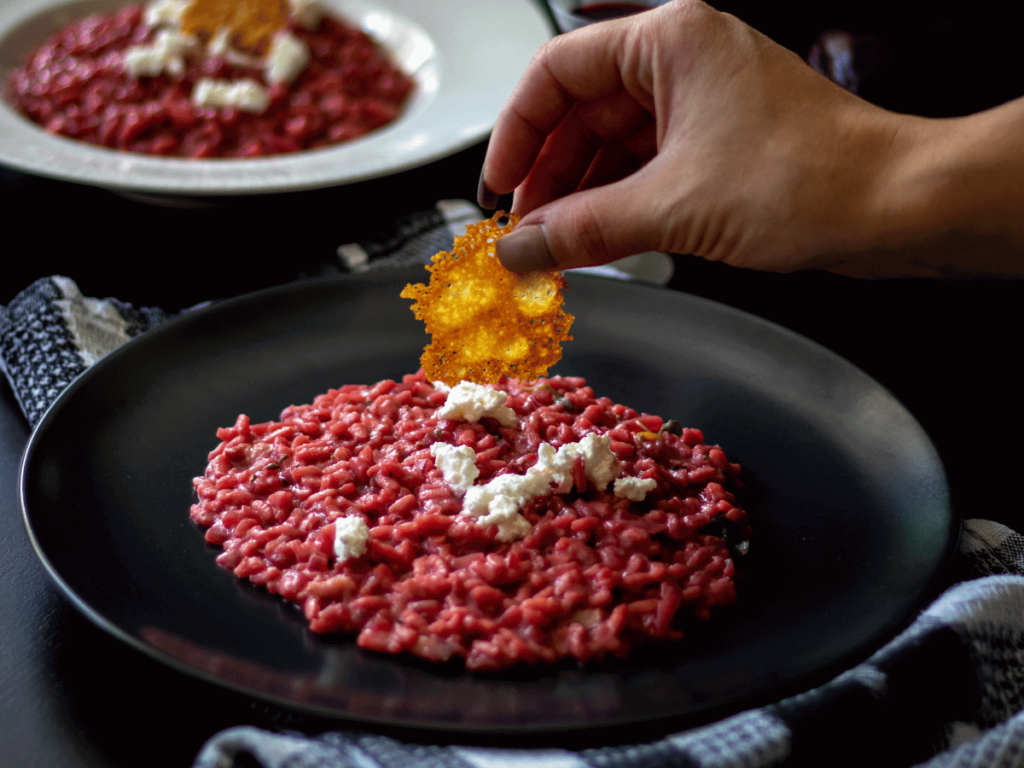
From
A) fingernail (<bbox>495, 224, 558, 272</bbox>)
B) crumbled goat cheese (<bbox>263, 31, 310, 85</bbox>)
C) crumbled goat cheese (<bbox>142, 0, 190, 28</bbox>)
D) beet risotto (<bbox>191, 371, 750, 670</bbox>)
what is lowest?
beet risotto (<bbox>191, 371, 750, 670</bbox>)

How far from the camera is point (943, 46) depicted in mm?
2902

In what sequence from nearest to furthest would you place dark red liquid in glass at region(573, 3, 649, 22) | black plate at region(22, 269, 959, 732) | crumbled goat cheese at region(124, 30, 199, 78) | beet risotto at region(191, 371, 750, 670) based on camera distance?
black plate at region(22, 269, 959, 732) < beet risotto at region(191, 371, 750, 670) < dark red liquid in glass at region(573, 3, 649, 22) < crumbled goat cheese at region(124, 30, 199, 78)

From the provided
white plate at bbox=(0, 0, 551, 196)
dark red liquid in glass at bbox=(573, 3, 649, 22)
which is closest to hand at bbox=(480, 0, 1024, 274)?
white plate at bbox=(0, 0, 551, 196)

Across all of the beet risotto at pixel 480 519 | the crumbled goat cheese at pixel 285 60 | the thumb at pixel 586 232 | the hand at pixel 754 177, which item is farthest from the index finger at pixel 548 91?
the crumbled goat cheese at pixel 285 60

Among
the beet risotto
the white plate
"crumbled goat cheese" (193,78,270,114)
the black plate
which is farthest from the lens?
"crumbled goat cheese" (193,78,270,114)

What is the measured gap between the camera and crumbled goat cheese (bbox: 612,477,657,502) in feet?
5.50

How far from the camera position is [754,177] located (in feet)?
4.67

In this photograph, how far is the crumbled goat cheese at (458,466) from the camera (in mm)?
1687

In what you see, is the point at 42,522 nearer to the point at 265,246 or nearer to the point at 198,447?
the point at 198,447

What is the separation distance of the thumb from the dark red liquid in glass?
1812 millimetres

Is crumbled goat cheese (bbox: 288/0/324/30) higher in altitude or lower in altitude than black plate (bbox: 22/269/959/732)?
higher

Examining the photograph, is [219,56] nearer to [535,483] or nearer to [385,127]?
[385,127]

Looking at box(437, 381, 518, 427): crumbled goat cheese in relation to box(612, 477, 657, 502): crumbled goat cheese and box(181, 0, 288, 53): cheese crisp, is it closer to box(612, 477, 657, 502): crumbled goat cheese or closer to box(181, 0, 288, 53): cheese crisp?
box(612, 477, 657, 502): crumbled goat cheese

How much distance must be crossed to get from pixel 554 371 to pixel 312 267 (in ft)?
2.86
